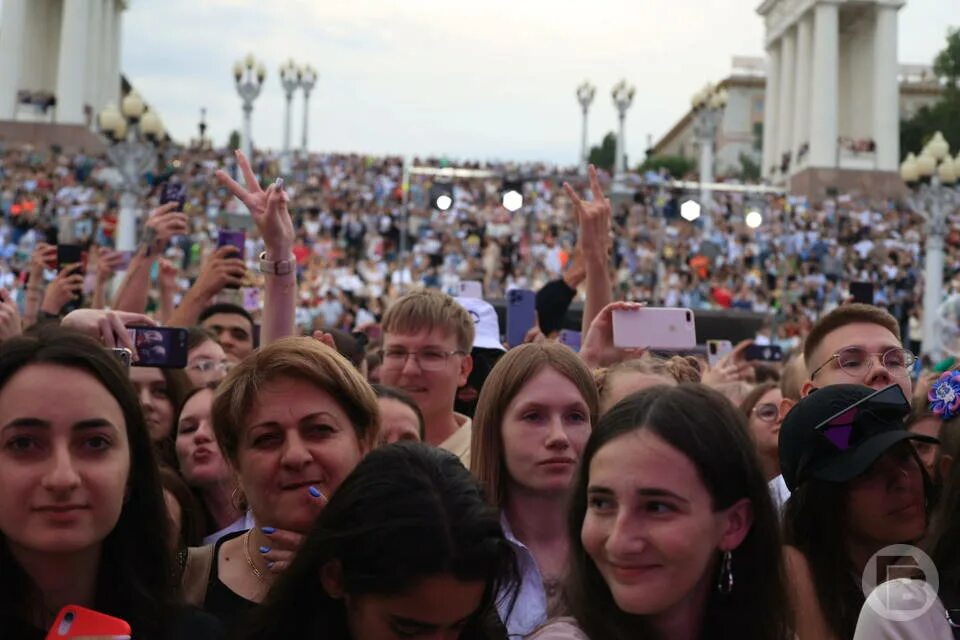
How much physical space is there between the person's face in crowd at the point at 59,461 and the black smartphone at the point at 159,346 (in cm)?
143

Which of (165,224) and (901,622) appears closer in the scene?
(901,622)

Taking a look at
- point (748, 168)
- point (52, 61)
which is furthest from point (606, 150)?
point (52, 61)

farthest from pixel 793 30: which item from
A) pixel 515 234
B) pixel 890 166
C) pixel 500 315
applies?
pixel 500 315

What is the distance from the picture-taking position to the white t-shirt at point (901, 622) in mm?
2707

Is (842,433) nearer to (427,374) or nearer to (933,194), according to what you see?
(427,374)

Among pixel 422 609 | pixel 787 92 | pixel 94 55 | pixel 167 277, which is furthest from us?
pixel 787 92

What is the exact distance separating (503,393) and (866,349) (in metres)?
1.33

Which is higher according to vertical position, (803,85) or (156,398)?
(803,85)

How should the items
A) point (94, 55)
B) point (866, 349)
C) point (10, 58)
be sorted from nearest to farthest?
point (866, 349), point (10, 58), point (94, 55)

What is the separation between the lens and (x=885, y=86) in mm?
60906

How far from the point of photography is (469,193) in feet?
131

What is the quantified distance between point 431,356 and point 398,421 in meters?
0.76

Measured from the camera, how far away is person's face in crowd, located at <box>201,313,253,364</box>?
7039mm

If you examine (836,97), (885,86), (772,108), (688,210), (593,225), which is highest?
(772,108)
